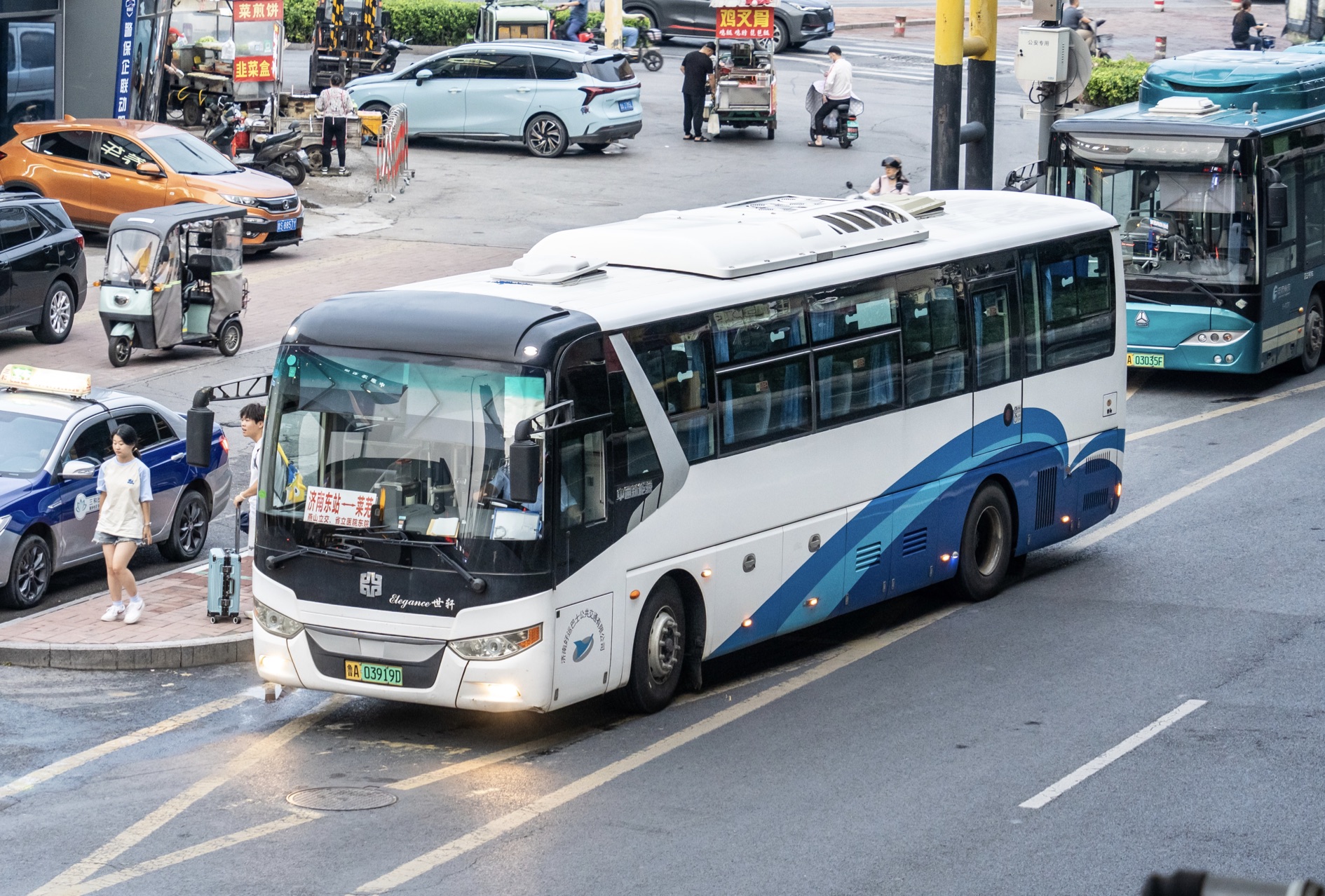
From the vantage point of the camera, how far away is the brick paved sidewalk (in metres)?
13.0

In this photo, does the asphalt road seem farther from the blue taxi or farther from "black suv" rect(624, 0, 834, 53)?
"black suv" rect(624, 0, 834, 53)

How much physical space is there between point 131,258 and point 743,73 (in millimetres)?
17395

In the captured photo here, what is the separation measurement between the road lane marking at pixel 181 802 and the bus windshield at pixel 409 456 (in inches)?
49.0

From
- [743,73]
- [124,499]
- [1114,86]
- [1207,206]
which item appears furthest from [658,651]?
[1114,86]

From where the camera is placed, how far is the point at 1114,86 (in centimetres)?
3700

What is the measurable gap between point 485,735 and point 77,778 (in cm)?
232

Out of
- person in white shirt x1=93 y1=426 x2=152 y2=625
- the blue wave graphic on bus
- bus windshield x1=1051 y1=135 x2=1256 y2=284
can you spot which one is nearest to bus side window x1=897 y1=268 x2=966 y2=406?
the blue wave graphic on bus

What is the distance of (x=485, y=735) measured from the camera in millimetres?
11242

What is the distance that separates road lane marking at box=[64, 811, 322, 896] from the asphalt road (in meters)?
0.02

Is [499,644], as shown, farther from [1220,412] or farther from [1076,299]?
[1220,412]

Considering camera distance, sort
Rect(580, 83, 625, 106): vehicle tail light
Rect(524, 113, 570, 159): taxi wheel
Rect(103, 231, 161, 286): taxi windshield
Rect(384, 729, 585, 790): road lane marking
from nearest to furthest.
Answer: Rect(384, 729, 585, 790): road lane marking → Rect(103, 231, 161, 286): taxi windshield → Rect(580, 83, 625, 106): vehicle tail light → Rect(524, 113, 570, 159): taxi wheel

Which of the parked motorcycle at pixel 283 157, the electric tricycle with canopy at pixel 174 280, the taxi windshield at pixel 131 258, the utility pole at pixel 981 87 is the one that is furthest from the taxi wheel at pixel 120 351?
the utility pole at pixel 981 87

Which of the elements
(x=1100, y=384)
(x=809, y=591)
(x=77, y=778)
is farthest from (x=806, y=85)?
(x=77, y=778)

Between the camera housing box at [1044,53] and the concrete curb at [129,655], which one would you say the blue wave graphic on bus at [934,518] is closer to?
the concrete curb at [129,655]
